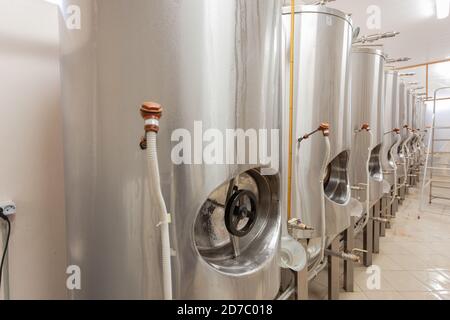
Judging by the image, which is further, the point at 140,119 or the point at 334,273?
the point at 334,273

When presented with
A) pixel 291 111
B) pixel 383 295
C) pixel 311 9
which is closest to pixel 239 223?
pixel 291 111

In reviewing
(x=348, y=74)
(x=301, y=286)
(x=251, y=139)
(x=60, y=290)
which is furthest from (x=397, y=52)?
(x=60, y=290)

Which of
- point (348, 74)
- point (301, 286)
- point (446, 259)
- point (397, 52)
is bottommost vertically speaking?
point (446, 259)

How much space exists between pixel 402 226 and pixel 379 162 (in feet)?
5.10

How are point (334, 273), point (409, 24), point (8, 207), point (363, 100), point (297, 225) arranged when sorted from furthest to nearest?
point (409, 24) < point (363, 100) < point (334, 273) < point (297, 225) < point (8, 207)

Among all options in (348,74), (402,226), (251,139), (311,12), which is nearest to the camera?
(251,139)

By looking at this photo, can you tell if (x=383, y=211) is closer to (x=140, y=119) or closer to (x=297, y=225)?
(x=297, y=225)

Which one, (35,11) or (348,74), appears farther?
(348,74)

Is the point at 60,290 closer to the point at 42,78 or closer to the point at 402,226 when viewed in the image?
the point at 42,78

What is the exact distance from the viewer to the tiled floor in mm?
1769

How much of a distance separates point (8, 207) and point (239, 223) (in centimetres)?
64

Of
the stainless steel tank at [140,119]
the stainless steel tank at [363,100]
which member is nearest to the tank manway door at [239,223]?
the stainless steel tank at [140,119]

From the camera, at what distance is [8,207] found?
69 cm

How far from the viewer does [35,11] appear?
2.38ft
